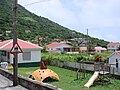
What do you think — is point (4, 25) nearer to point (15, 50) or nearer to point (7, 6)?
point (7, 6)

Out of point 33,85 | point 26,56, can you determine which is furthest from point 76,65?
point 33,85

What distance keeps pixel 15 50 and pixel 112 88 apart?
24.3ft

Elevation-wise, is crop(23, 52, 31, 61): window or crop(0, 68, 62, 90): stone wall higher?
crop(23, 52, 31, 61): window

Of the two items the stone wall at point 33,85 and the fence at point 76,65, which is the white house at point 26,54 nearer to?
the fence at point 76,65

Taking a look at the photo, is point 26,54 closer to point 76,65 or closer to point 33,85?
point 76,65

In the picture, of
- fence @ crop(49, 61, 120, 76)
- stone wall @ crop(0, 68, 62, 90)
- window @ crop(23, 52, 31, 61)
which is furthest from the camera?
window @ crop(23, 52, 31, 61)

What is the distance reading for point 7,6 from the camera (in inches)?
6521

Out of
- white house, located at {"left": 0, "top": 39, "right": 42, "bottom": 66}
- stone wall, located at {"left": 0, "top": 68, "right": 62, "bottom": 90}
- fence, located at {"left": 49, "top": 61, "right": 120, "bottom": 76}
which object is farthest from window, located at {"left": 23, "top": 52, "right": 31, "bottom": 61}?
stone wall, located at {"left": 0, "top": 68, "right": 62, "bottom": 90}

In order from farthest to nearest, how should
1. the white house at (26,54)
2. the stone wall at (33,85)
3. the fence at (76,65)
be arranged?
the white house at (26,54) → the fence at (76,65) → the stone wall at (33,85)

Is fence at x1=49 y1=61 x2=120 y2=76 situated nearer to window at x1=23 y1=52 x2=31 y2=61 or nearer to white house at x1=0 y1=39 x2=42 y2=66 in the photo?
white house at x1=0 y1=39 x2=42 y2=66

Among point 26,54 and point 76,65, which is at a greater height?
point 26,54

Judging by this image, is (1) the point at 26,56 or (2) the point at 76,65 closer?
(2) the point at 76,65

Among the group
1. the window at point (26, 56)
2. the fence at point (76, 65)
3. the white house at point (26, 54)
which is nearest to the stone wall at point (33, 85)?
the fence at point (76, 65)

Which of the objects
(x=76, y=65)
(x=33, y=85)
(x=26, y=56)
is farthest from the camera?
(x=26, y=56)
